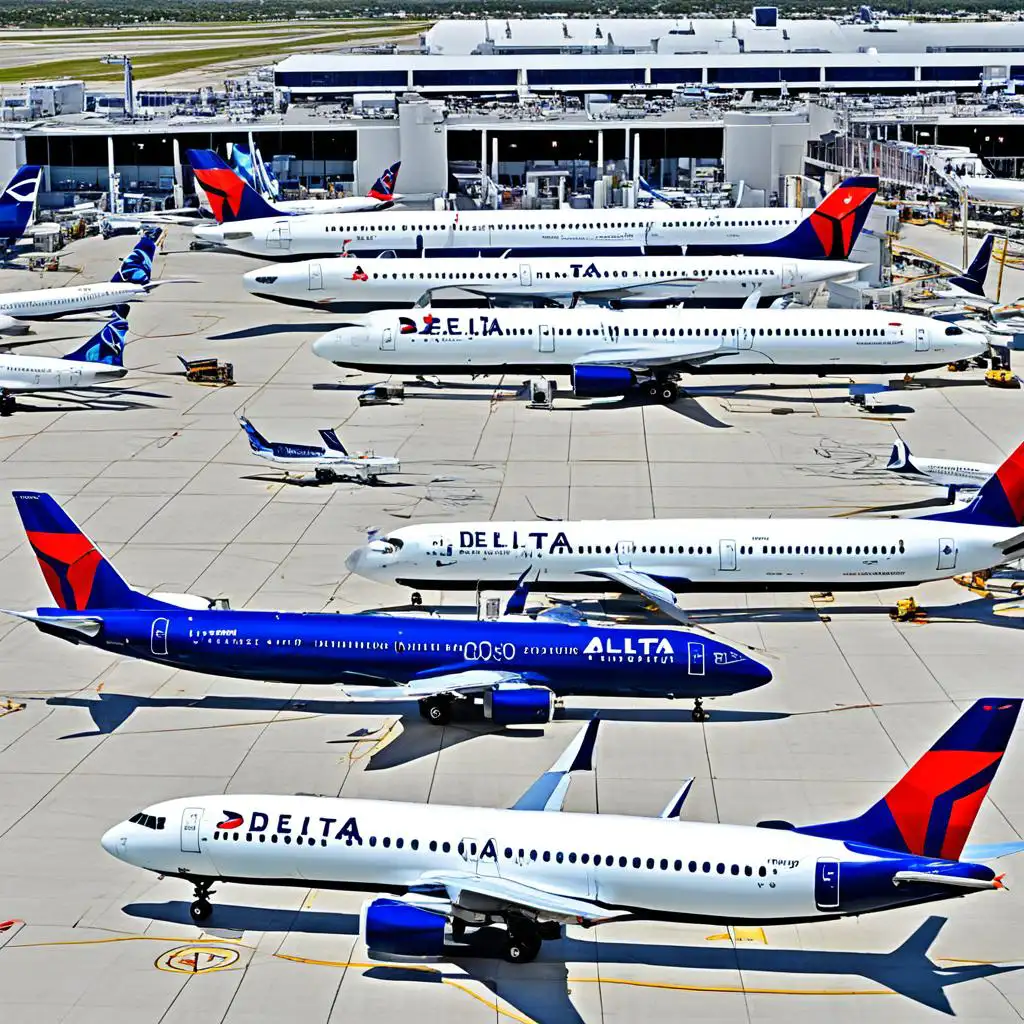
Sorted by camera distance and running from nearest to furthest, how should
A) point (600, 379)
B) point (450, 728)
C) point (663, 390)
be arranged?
point (450, 728) < point (600, 379) < point (663, 390)

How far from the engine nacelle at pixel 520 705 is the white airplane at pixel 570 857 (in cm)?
878

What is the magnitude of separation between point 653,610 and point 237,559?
48.1 ft

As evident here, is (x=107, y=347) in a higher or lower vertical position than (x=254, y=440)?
higher

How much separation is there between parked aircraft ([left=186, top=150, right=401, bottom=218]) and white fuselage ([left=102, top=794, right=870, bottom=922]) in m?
80.0

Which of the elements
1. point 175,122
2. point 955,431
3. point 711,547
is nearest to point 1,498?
point 711,547

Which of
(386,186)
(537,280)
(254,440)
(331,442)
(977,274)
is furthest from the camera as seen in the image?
(386,186)

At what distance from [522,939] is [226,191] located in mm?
83916

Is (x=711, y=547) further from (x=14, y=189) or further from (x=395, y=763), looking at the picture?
(x=14, y=189)

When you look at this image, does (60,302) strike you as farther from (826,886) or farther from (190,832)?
(826,886)

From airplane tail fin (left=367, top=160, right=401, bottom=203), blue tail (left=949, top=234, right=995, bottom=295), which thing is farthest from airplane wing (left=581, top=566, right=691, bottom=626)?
airplane tail fin (left=367, top=160, right=401, bottom=203)

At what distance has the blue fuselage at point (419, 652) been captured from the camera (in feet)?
149

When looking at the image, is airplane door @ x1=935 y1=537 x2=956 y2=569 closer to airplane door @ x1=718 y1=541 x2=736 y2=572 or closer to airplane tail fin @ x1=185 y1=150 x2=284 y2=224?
airplane door @ x1=718 y1=541 x2=736 y2=572

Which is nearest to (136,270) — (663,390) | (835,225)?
(663,390)

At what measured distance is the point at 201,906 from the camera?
3609cm
